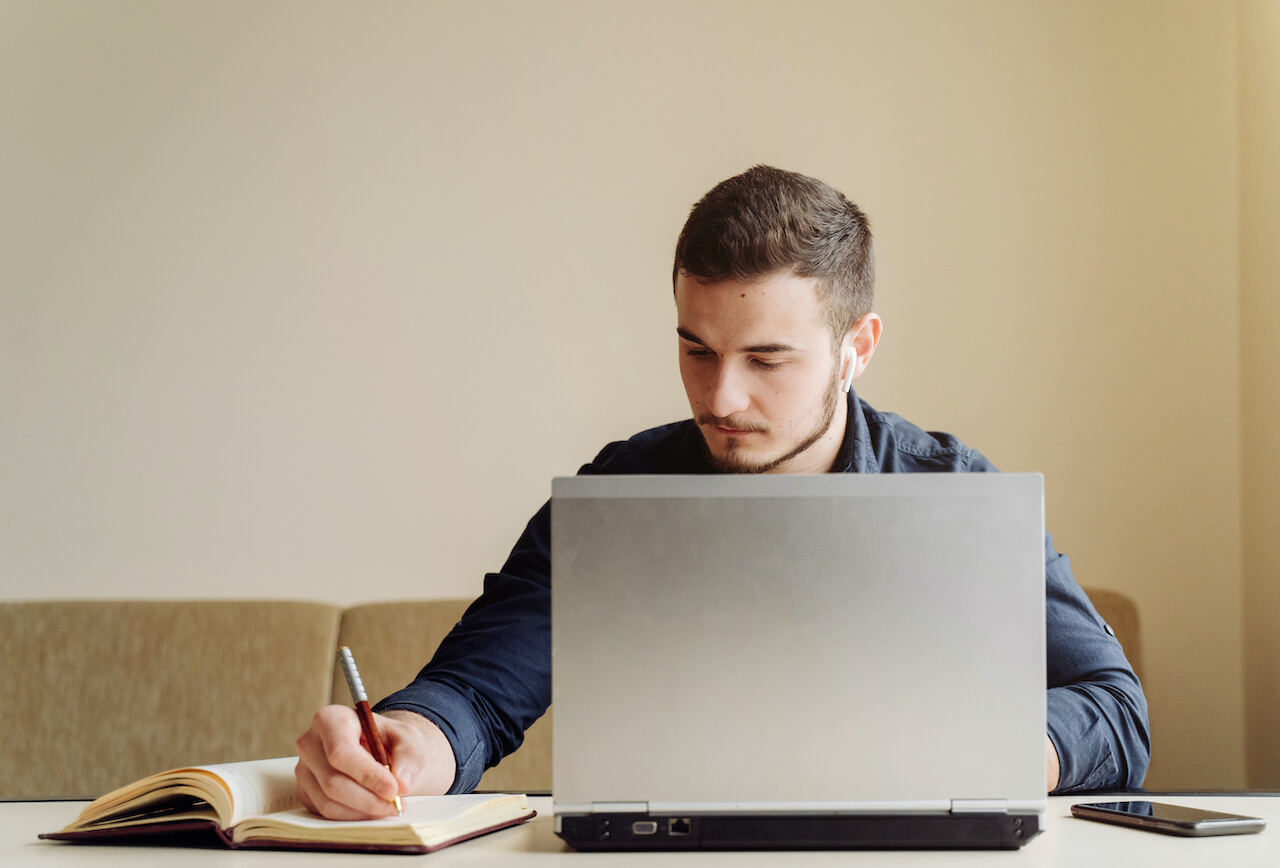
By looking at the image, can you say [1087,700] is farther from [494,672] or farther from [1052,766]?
[494,672]

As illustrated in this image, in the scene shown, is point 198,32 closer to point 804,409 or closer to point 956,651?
point 804,409

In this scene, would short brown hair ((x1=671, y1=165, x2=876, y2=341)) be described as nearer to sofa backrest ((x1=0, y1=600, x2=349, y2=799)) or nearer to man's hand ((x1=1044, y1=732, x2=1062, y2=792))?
man's hand ((x1=1044, y1=732, x2=1062, y2=792))

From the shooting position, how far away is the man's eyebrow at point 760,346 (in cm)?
117

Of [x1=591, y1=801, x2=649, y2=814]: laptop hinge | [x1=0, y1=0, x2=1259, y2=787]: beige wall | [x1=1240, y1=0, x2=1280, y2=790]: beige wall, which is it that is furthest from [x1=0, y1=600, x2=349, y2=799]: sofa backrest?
[x1=1240, y1=0, x2=1280, y2=790]: beige wall

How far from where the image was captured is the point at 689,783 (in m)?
0.66

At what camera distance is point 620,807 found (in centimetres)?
66

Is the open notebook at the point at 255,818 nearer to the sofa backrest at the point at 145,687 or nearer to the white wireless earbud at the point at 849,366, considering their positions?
the white wireless earbud at the point at 849,366

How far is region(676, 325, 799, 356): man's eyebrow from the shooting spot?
46.3 inches

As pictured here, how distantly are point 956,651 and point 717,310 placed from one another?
0.59 metres

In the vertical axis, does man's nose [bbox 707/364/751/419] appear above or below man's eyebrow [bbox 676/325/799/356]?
below

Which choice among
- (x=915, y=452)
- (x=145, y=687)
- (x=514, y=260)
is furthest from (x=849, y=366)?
(x=145, y=687)

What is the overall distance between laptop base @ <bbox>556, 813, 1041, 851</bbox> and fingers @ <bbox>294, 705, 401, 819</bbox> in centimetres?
16

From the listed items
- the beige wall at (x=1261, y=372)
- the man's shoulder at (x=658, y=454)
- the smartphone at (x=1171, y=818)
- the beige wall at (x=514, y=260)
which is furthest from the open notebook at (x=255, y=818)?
the beige wall at (x=1261, y=372)

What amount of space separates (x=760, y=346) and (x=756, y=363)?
0.09 ft
